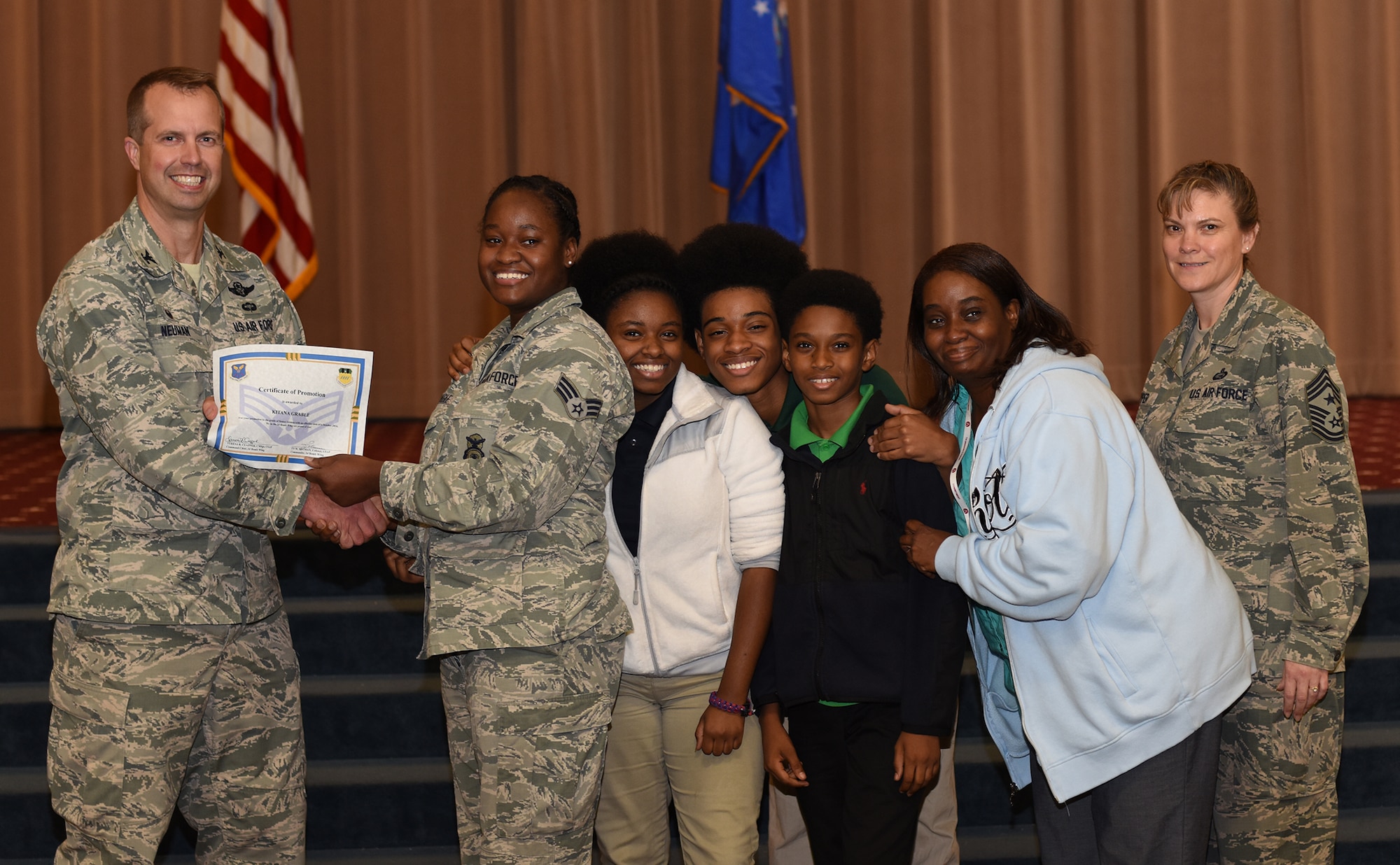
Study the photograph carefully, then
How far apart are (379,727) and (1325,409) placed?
8.55ft

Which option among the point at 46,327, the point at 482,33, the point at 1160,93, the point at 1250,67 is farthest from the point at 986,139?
the point at 46,327

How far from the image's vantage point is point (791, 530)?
7.45 feet

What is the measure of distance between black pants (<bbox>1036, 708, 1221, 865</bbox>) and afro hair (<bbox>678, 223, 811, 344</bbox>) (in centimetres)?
117

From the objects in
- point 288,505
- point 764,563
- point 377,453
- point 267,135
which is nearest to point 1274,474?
point 764,563

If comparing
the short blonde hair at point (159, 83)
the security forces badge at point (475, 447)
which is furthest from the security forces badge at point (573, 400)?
the short blonde hair at point (159, 83)

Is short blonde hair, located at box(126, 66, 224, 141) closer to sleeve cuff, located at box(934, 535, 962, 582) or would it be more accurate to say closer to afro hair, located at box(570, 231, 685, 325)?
afro hair, located at box(570, 231, 685, 325)

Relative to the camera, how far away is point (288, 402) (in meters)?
2.12

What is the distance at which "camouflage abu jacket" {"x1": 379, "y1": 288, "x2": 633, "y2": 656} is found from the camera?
1917 millimetres

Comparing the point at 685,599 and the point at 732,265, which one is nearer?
the point at 685,599

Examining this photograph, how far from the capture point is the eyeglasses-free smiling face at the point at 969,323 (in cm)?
212

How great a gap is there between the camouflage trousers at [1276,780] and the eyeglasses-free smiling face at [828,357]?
0.97 m

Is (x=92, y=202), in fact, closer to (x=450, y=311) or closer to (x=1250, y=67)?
(x=450, y=311)

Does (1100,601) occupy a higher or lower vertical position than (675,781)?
higher

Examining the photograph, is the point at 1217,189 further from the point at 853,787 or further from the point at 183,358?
the point at 183,358
